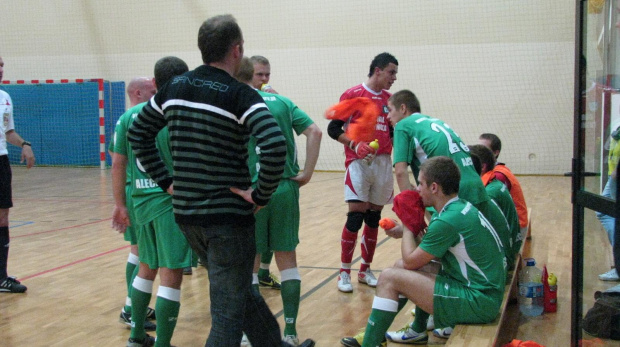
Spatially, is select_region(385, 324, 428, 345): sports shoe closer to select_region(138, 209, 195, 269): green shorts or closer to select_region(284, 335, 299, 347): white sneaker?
select_region(284, 335, 299, 347): white sneaker

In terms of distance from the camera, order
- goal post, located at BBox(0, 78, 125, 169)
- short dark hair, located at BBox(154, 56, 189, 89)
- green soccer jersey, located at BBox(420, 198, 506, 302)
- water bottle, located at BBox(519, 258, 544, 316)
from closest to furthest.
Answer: green soccer jersey, located at BBox(420, 198, 506, 302)
short dark hair, located at BBox(154, 56, 189, 89)
water bottle, located at BBox(519, 258, 544, 316)
goal post, located at BBox(0, 78, 125, 169)

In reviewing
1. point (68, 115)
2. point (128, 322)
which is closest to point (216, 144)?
point (128, 322)

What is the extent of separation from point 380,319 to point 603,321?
1.14m

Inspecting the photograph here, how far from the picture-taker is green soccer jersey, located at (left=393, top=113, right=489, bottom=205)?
3.63 m

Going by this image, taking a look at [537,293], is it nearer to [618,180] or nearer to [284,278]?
[284,278]

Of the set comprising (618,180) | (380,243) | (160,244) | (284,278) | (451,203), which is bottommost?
(380,243)

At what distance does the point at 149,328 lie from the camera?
12.6 ft

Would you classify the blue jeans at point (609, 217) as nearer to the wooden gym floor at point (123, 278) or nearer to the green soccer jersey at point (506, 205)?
the wooden gym floor at point (123, 278)

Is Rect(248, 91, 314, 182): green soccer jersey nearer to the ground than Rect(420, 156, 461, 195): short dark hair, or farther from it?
farther from it

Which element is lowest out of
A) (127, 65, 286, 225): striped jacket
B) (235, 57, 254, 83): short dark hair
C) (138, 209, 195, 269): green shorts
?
(138, 209, 195, 269): green shorts

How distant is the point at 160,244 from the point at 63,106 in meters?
13.6

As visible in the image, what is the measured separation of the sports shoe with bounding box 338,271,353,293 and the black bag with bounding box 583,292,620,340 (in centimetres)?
189

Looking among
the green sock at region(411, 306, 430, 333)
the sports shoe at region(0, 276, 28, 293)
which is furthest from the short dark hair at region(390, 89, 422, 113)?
the sports shoe at region(0, 276, 28, 293)

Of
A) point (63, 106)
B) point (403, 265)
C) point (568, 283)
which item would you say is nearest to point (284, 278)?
point (403, 265)
